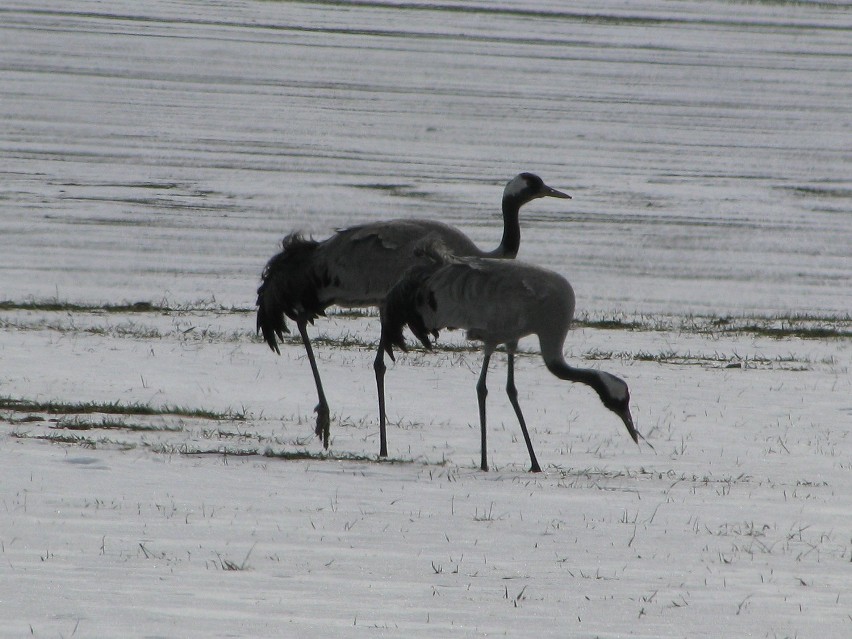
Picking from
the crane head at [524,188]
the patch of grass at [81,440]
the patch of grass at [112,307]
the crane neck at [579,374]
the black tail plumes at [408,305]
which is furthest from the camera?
the patch of grass at [112,307]

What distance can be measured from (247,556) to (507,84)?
29.1m

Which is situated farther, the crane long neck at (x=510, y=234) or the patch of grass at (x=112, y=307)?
the patch of grass at (x=112, y=307)

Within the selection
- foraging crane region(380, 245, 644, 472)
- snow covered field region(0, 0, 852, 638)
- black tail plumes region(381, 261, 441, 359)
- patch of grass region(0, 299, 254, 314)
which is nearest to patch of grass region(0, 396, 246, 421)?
snow covered field region(0, 0, 852, 638)

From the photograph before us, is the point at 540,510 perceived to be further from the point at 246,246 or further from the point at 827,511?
the point at 246,246

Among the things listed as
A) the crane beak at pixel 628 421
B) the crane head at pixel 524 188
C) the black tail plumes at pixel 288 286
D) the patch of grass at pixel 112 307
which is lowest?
the patch of grass at pixel 112 307

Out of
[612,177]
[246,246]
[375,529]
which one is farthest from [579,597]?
[612,177]

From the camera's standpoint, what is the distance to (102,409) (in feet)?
30.7

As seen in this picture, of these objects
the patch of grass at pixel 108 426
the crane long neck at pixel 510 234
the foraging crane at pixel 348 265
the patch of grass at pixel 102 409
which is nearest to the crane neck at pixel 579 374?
the foraging crane at pixel 348 265

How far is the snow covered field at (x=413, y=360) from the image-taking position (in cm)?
538

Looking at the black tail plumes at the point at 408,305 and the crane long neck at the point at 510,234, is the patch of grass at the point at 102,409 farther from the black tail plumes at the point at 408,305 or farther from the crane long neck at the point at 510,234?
the crane long neck at the point at 510,234

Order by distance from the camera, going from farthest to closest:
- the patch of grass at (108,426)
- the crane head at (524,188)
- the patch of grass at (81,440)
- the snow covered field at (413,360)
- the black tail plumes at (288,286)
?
the crane head at (524,188)
the black tail plumes at (288,286)
the patch of grass at (108,426)
the patch of grass at (81,440)
the snow covered field at (413,360)

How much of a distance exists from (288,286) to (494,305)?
1831 millimetres

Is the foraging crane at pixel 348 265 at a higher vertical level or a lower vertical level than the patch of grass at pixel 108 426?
higher

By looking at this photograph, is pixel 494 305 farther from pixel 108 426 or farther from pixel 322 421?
pixel 108 426
